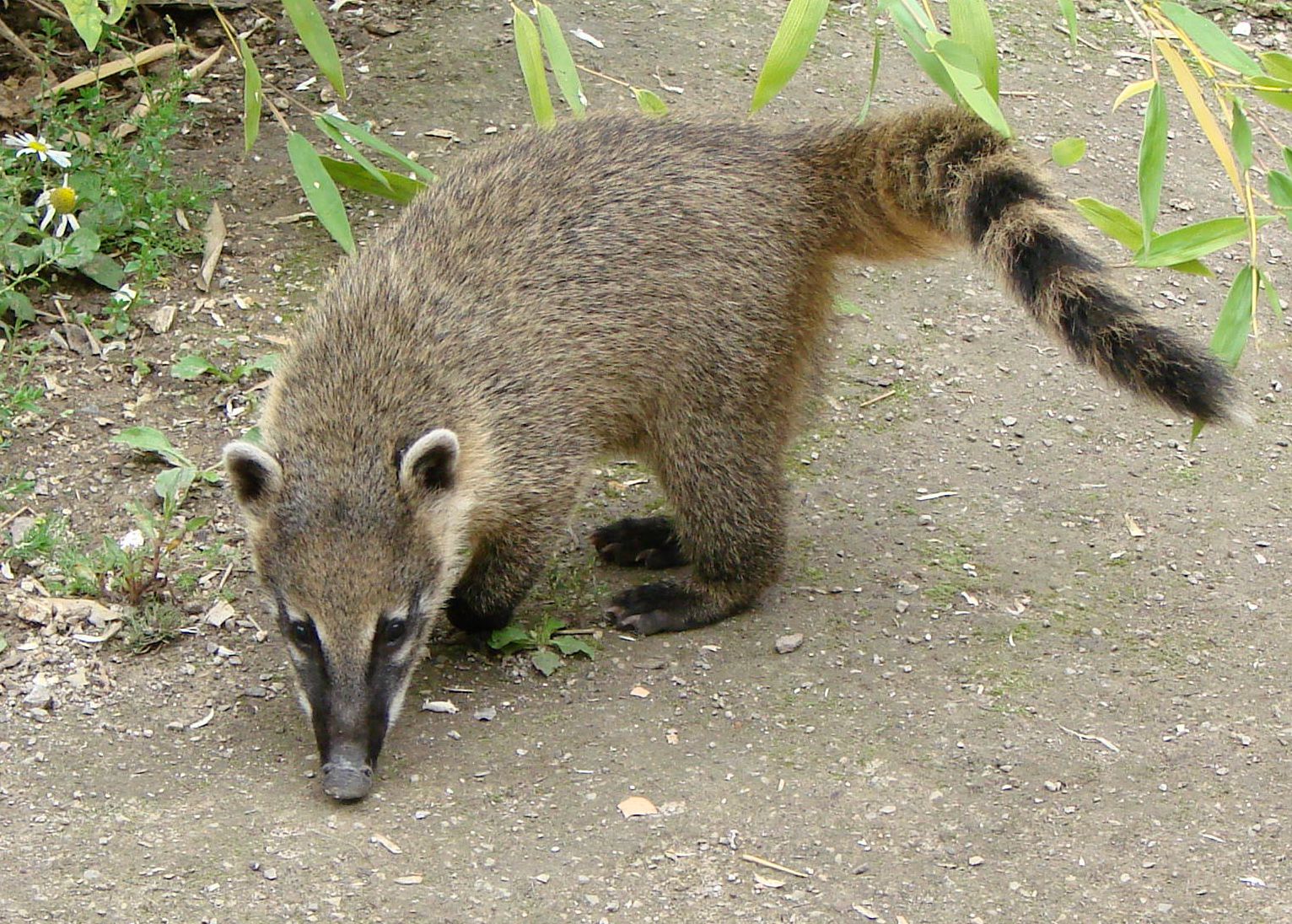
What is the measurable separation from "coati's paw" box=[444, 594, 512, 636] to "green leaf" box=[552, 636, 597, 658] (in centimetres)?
18

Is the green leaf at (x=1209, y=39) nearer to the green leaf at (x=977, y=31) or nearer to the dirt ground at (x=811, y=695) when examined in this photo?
the green leaf at (x=977, y=31)

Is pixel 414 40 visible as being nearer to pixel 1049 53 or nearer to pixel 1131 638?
pixel 1049 53

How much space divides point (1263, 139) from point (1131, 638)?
3490mm

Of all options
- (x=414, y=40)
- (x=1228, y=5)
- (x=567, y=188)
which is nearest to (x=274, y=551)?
(x=567, y=188)

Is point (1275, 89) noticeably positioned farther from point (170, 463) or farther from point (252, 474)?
point (170, 463)

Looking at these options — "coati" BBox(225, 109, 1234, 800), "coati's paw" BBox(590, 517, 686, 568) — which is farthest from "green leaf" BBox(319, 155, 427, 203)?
"coati's paw" BBox(590, 517, 686, 568)

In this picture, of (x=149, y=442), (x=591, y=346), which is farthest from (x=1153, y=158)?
(x=149, y=442)

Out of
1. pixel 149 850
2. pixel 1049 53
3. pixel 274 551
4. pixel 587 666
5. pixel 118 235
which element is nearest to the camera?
pixel 149 850

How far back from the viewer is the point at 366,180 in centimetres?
610

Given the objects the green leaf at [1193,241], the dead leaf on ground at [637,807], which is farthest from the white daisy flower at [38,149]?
the green leaf at [1193,241]

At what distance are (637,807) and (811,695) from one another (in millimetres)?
792

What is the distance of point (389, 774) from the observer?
14.6 ft

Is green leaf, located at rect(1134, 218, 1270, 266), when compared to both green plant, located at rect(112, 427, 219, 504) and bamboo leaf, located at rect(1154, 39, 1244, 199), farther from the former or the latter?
green plant, located at rect(112, 427, 219, 504)

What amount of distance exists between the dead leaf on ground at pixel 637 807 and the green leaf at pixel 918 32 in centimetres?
210
